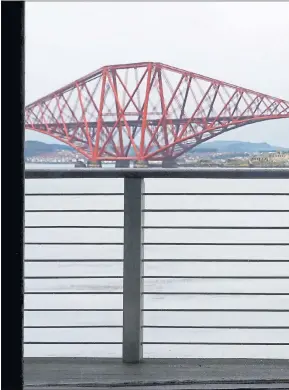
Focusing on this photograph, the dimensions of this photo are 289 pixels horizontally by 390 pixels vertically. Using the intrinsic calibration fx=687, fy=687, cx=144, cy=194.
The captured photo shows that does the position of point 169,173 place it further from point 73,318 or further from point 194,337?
point 73,318

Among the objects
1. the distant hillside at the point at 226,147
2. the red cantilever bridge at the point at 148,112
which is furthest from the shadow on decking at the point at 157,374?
the red cantilever bridge at the point at 148,112

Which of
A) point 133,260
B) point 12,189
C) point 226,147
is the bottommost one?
point 133,260

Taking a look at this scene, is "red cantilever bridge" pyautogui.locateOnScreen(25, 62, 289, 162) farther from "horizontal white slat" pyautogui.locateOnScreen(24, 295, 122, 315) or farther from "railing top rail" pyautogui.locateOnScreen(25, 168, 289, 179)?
"railing top rail" pyautogui.locateOnScreen(25, 168, 289, 179)

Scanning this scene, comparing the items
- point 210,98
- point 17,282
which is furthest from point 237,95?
point 17,282

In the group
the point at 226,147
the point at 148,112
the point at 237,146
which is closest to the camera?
the point at 226,147

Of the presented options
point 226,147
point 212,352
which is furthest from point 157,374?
point 226,147

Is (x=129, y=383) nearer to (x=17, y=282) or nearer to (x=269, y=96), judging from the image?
(x=17, y=282)
